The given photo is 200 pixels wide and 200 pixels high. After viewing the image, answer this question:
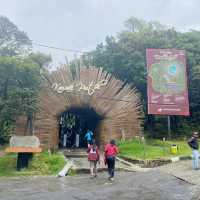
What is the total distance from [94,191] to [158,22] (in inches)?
1459

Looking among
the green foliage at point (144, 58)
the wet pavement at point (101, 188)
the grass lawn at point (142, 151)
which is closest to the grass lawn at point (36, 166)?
the wet pavement at point (101, 188)

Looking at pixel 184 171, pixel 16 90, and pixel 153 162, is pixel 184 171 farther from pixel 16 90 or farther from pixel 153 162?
pixel 16 90

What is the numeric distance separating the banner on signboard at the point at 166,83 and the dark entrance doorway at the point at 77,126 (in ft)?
15.5

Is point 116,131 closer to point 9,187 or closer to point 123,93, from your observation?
point 123,93

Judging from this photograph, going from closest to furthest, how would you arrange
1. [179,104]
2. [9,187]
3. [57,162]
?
[9,187], [57,162], [179,104]

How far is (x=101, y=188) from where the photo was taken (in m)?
12.4

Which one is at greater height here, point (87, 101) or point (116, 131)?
point (87, 101)

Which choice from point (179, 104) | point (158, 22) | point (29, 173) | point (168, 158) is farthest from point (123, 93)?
point (158, 22)

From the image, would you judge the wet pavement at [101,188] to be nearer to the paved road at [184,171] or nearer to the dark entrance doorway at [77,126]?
the paved road at [184,171]

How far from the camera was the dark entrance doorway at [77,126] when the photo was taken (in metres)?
26.1

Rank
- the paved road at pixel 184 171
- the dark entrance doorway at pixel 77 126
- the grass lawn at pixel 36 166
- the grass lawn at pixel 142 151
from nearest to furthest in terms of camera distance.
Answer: the paved road at pixel 184 171 < the grass lawn at pixel 36 166 < the grass lawn at pixel 142 151 < the dark entrance doorway at pixel 77 126

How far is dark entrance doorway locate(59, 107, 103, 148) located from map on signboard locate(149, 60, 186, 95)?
4.95 meters

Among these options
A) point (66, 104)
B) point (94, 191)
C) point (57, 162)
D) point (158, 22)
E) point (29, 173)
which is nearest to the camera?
point (94, 191)

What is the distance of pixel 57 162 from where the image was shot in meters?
17.8
